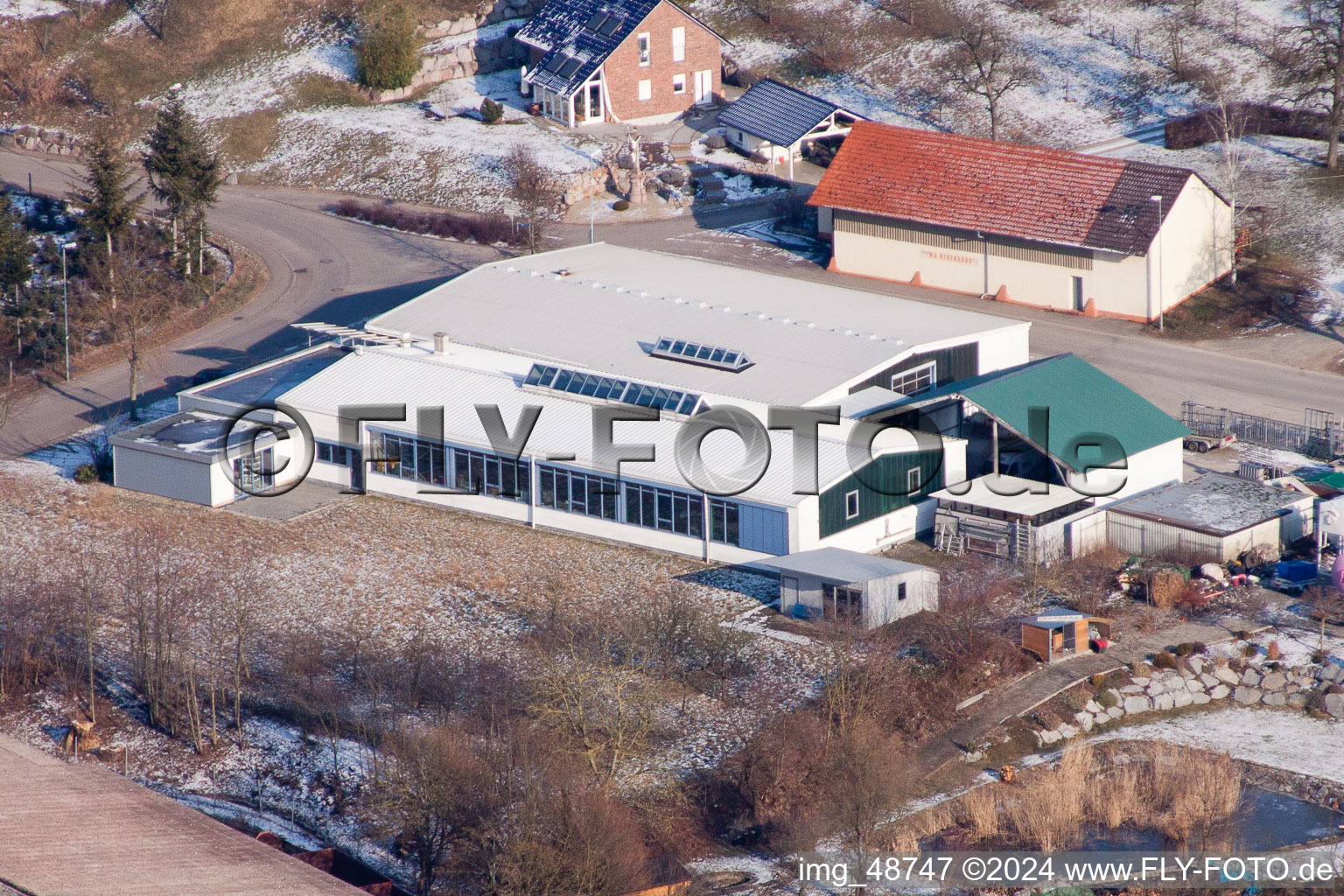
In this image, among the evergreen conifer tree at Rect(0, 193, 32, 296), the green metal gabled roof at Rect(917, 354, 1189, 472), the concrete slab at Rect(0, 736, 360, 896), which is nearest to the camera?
the concrete slab at Rect(0, 736, 360, 896)

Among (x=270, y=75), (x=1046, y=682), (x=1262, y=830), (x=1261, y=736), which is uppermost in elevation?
(x=270, y=75)

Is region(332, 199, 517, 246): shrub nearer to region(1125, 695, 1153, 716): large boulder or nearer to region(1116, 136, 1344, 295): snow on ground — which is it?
A: region(1116, 136, 1344, 295): snow on ground

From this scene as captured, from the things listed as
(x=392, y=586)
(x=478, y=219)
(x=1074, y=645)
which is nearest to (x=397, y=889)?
(x=392, y=586)

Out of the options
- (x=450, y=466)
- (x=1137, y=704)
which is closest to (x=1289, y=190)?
(x=1137, y=704)

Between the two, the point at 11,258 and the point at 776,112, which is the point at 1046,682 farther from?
the point at 776,112

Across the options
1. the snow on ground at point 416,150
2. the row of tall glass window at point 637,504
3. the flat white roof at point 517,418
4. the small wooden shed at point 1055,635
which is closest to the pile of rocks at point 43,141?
the snow on ground at point 416,150

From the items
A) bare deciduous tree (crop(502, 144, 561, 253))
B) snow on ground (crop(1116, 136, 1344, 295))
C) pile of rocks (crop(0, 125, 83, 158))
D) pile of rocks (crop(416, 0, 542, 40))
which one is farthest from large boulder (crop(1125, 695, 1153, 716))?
pile of rocks (crop(0, 125, 83, 158))

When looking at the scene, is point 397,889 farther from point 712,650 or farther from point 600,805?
point 712,650
